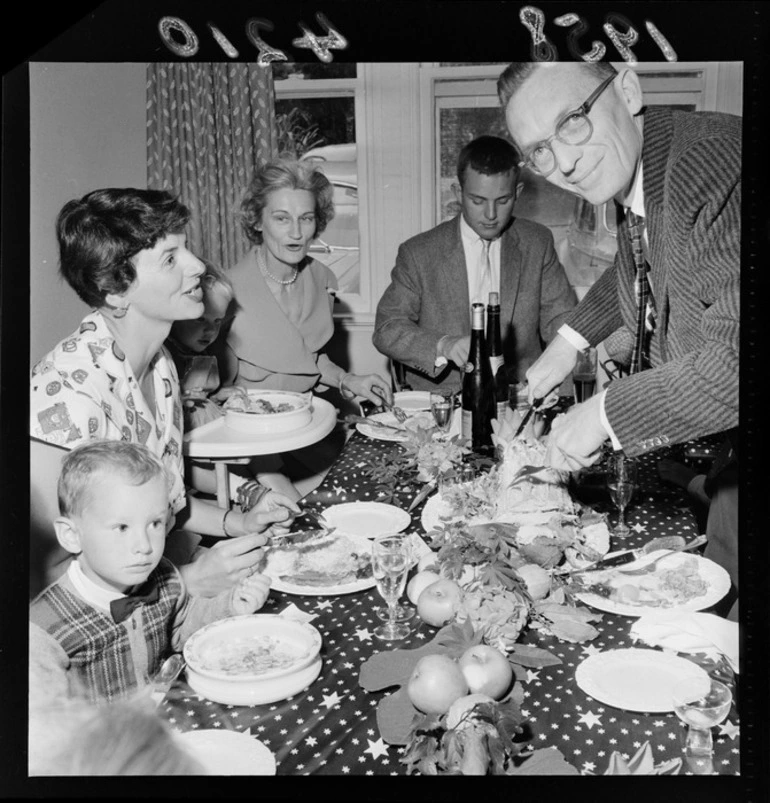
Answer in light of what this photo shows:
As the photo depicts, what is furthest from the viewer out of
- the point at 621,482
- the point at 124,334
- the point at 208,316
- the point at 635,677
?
the point at 208,316

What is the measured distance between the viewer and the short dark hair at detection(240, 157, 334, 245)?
190 cm

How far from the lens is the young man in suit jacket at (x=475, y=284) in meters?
1.93

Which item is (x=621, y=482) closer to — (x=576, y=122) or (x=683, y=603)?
(x=683, y=603)

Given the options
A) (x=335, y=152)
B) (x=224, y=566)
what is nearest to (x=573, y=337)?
(x=335, y=152)

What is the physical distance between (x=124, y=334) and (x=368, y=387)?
74 cm

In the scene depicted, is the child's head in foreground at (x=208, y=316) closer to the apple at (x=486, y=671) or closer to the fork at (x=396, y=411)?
the fork at (x=396, y=411)

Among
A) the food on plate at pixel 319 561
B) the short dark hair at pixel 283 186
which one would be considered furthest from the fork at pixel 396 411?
the food on plate at pixel 319 561

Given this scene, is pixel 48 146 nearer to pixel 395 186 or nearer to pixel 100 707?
pixel 395 186

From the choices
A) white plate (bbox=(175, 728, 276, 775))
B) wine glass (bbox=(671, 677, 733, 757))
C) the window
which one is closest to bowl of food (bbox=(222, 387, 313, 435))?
the window

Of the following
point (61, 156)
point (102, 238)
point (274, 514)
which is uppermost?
point (61, 156)

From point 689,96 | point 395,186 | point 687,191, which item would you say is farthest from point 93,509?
point 689,96

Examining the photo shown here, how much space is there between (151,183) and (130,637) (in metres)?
0.84

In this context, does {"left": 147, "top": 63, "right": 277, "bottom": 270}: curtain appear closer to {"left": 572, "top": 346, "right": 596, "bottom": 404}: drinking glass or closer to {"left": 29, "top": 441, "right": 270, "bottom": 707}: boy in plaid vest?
{"left": 29, "top": 441, "right": 270, "bottom": 707}: boy in plaid vest

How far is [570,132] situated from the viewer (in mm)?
1592
